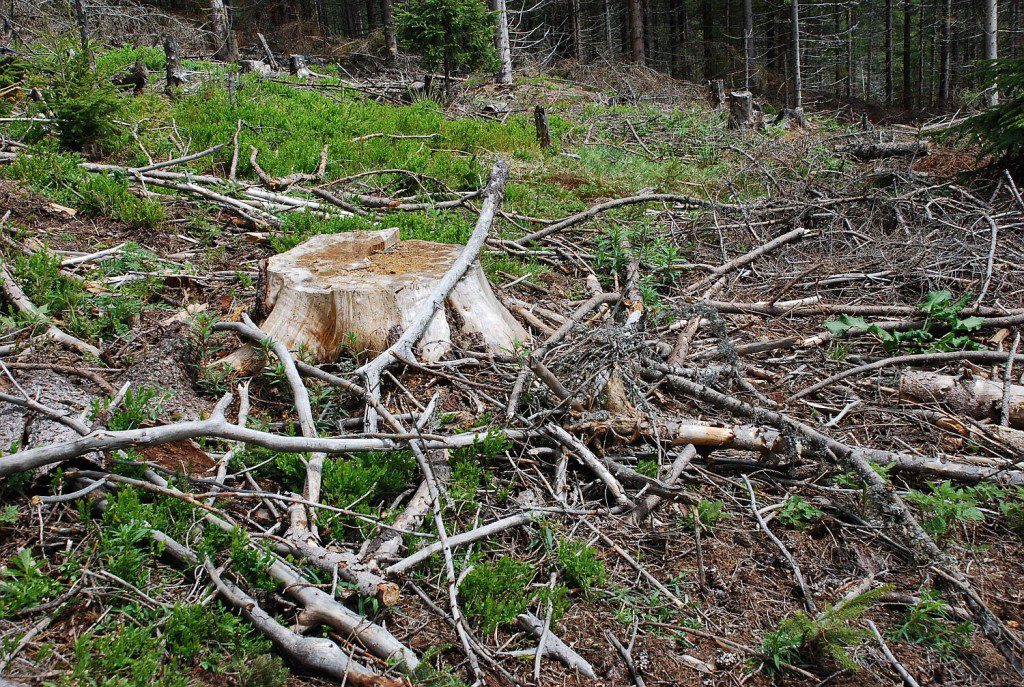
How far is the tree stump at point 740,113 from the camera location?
13.9m

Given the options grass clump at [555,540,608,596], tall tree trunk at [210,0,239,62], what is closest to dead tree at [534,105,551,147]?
tall tree trunk at [210,0,239,62]

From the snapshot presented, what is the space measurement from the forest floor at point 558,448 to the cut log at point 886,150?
1975 mm

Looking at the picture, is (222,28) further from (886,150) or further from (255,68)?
(886,150)

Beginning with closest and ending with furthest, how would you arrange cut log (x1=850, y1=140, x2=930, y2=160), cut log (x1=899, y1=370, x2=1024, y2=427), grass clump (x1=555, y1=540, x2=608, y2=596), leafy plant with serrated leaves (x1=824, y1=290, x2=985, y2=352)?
grass clump (x1=555, y1=540, x2=608, y2=596) < cut log (x1=899, y1=370, x2=1024, y2=427) < leafy plant with serrated leaves (x1=824, y1=290, x2=985, y2=352) < cut log (x1=850, y1=140, x2=930, y2=160)

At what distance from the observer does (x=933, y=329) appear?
16.9ft

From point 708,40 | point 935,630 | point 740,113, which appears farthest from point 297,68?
point 708,40

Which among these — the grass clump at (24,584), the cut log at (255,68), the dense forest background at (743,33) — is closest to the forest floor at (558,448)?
the grass clump at (24,584)

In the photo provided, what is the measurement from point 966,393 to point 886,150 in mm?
6317

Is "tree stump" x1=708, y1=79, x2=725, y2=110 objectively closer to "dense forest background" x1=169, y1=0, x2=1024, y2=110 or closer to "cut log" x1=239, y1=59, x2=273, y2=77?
"dense forest background" x1=169, y1=0, x2=1024, y2=110

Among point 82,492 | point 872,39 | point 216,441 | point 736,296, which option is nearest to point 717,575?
point 216,441

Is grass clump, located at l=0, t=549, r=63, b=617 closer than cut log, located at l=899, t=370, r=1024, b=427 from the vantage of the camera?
Yes

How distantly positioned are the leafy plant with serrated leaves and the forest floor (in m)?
0.03

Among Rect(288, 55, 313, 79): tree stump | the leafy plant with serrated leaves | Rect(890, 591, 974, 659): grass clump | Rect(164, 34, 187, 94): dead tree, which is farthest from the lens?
Rect(288, 55, 313, 79): tree stump

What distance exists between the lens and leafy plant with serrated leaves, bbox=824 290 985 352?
16.0ft
